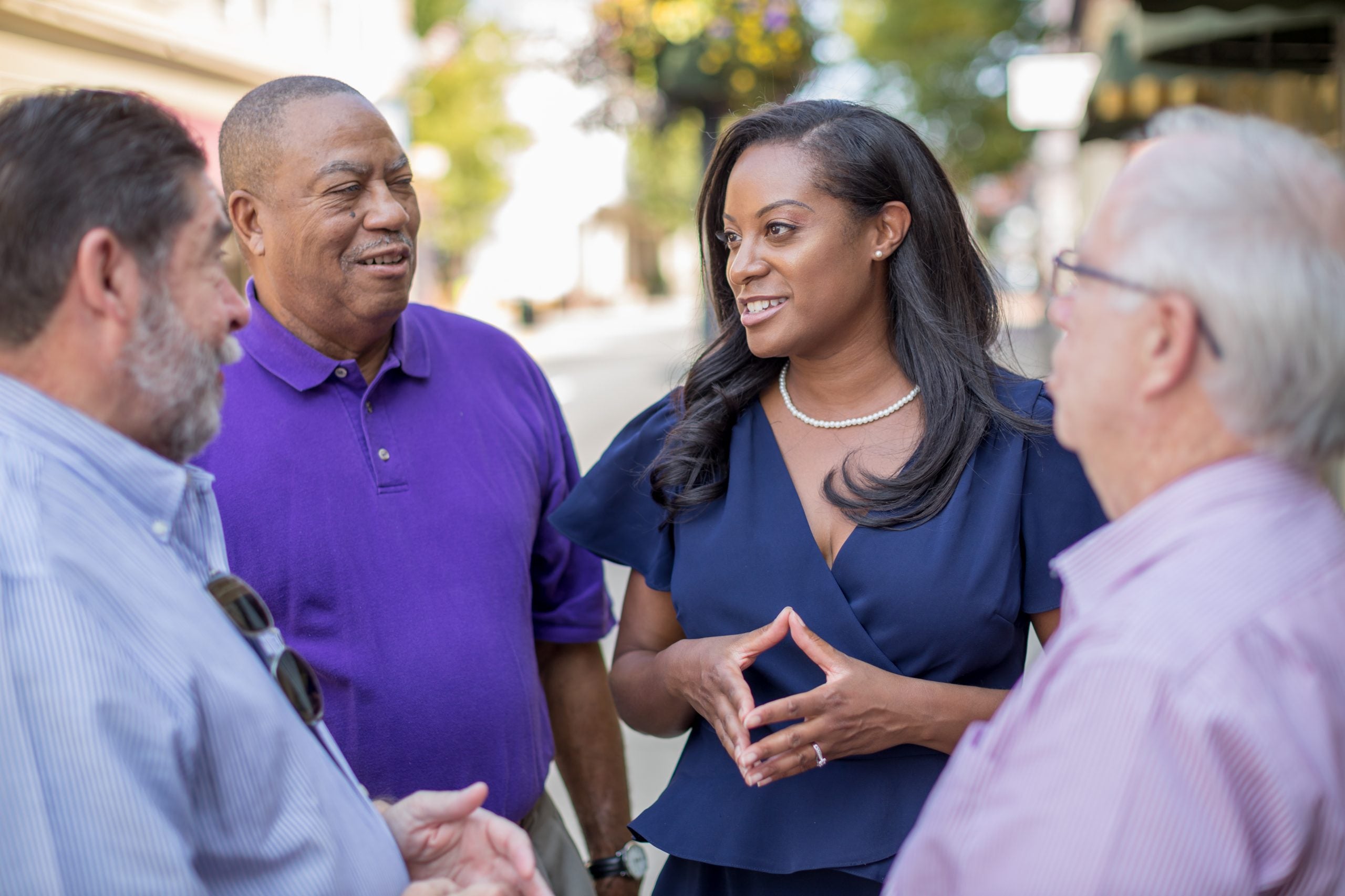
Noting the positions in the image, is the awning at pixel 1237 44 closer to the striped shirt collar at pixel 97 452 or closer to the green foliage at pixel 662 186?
the striped shirt collar at pixel 97 452

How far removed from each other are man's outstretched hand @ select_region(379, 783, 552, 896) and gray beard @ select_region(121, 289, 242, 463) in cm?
60

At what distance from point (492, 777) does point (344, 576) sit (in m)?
0.49

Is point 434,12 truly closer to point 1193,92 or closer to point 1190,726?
point 1193,92

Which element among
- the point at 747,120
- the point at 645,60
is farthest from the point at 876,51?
the point at 747,120

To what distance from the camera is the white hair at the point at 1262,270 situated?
1.17 meters

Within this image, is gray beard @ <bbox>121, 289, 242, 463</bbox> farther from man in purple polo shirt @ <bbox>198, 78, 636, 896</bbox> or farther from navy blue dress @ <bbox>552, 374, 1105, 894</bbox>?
navy blue dress @ <bbox>552, 374, 1105, 894</bbox>

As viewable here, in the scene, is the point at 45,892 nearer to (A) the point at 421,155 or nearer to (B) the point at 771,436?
(B) the point at 771,436

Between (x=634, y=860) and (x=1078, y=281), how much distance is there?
1.74m

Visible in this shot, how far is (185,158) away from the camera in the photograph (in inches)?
56.8

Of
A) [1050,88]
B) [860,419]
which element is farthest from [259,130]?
[1050,88]

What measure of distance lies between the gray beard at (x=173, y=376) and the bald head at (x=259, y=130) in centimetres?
97

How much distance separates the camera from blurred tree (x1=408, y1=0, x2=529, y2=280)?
26594 mm

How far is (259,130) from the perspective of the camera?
2.35 m

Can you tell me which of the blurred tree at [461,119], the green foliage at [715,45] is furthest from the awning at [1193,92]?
the blurred tree at [461,119]
